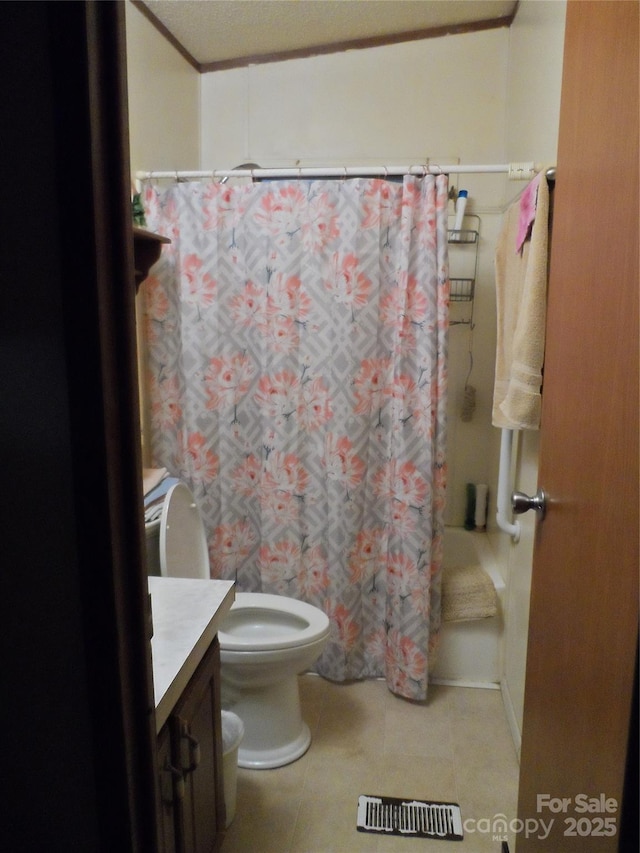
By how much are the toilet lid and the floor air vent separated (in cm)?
87

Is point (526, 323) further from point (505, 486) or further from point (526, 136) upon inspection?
point (526, 136)

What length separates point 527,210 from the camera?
1665 millimetres

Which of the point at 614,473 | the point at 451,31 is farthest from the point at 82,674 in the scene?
the point at 451,31

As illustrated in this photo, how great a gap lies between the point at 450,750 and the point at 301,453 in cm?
113

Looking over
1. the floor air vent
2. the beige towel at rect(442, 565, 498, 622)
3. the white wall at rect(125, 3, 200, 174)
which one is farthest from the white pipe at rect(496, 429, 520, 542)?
the white wall at rect(125, 3, 200, 174)

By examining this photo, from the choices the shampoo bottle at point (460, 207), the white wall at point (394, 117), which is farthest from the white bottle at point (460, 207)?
the white wall at point (394, 117)

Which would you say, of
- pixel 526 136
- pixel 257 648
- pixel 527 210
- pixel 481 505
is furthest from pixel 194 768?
pixel 526 136

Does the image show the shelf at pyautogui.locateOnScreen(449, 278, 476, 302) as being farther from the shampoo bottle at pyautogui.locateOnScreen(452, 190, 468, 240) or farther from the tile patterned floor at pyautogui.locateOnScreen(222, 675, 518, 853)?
the tile patterned floor at pyautogui.locateOnScreen(222, 675, 518, 853)

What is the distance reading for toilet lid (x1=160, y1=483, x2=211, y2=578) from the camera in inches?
69.7

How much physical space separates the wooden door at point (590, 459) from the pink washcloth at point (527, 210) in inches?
16.1

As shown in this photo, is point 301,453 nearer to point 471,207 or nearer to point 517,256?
point 517,256

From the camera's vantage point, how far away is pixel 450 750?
2.00 m

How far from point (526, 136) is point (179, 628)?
6.57ft

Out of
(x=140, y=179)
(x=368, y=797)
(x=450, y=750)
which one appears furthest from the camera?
(x=140, y=179)
